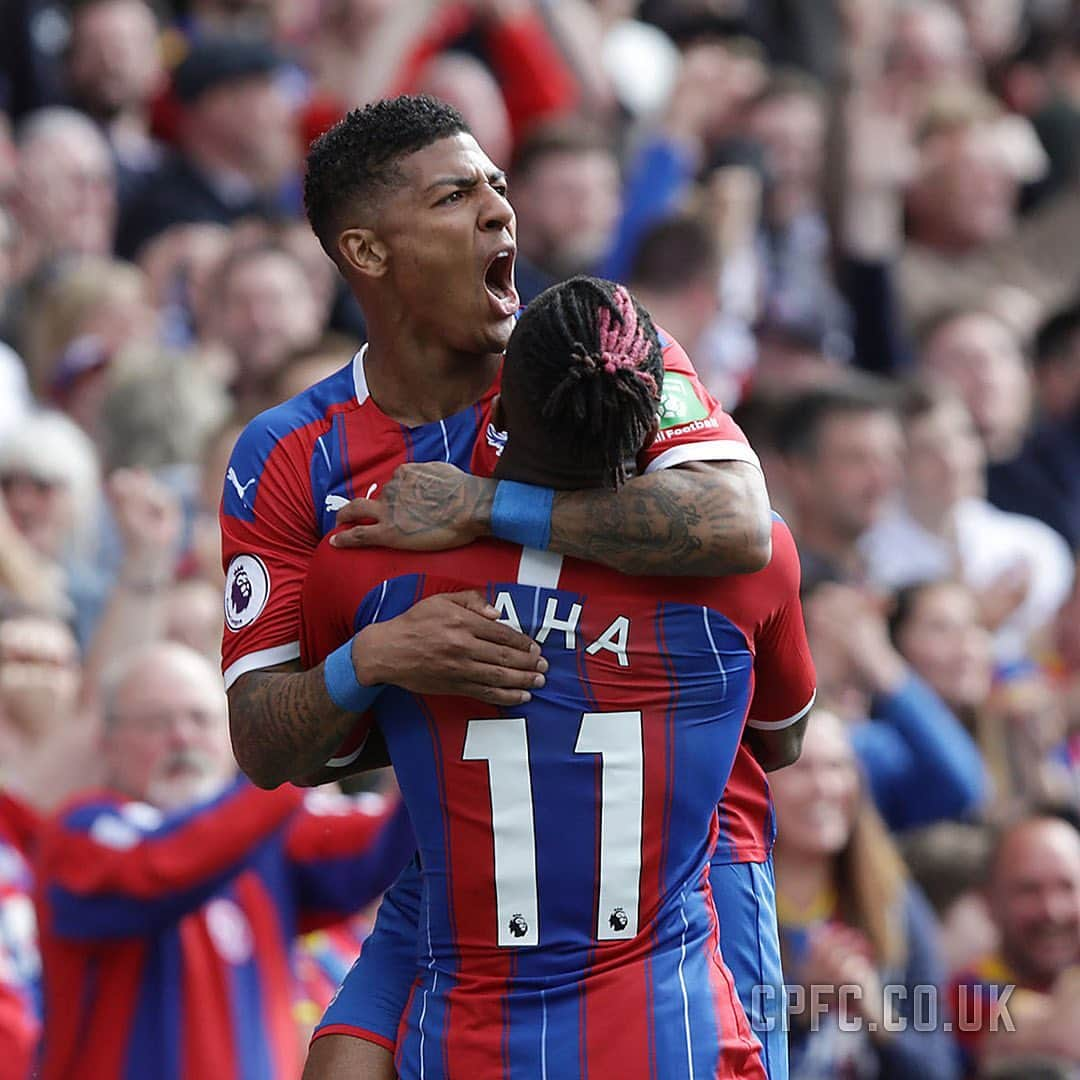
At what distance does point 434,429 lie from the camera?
4.00 metres

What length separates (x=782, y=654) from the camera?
3967 mm

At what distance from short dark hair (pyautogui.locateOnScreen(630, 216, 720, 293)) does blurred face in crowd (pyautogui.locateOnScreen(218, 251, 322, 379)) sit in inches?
48.7

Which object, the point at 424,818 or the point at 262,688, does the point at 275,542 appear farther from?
the point at 424,818

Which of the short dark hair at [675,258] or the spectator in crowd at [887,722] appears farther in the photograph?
the short dark hair at [675,258]

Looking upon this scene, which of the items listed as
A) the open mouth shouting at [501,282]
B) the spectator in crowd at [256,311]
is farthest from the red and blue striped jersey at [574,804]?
the spectator in crowd at [256,311]

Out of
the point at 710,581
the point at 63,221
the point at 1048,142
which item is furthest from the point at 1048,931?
the point at 1048,142

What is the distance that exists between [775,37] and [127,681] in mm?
8189

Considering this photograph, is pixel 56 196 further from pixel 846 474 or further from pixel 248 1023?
pixel 248 1023

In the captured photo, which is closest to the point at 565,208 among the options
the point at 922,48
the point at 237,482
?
the point at 922,48

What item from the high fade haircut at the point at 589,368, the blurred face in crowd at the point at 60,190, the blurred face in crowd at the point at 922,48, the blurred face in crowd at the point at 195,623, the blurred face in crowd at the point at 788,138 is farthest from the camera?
the blurred face in crowd at the point at 922,48

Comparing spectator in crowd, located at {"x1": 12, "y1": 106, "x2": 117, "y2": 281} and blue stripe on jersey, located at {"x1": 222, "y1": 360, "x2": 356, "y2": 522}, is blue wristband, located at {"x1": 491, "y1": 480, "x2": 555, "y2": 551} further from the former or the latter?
spectator in crowd, located at {"x1": 12, "y1": 106, "x2": 117, "y2": 281}

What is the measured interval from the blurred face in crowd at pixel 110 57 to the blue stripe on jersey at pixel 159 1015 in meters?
5.12

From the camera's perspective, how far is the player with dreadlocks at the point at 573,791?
3.71 meters

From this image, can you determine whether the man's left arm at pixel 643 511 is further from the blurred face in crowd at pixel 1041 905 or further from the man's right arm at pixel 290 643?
the blurred face in crowd at pixel 1041 905
